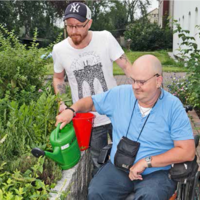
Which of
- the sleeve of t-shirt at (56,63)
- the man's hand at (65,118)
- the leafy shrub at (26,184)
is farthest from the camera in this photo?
the sleeve of t-shirt at (56,63)

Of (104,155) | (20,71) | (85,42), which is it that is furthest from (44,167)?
(20,71)

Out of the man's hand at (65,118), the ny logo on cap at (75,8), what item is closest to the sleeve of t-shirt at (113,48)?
the ny logo on cap at (75,8)

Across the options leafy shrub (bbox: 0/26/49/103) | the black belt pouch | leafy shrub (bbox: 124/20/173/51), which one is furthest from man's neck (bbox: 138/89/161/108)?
leafy shrub (bbox: 124/20/173/51)

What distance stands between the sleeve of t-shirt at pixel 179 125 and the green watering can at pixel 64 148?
761 millimetres

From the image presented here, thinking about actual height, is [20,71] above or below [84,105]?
above

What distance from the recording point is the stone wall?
2.64 m

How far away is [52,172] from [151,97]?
0.93 metres

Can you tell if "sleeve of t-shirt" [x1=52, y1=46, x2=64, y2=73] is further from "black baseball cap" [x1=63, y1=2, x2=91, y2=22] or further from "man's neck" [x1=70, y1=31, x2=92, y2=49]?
"black baseball cap" [x1=63, y1=2, x2=91, y2=22]

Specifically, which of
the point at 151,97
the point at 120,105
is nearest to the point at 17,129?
the point at 120,105

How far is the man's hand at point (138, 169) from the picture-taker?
2654mm

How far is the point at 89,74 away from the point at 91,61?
0.12 meters

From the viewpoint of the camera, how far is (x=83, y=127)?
9.75 feet

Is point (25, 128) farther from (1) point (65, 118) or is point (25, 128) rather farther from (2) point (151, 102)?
(2) point (151, 102)

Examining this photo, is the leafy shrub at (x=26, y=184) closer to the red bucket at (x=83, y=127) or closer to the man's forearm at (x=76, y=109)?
the man's forearm at (x=76, y=109)
